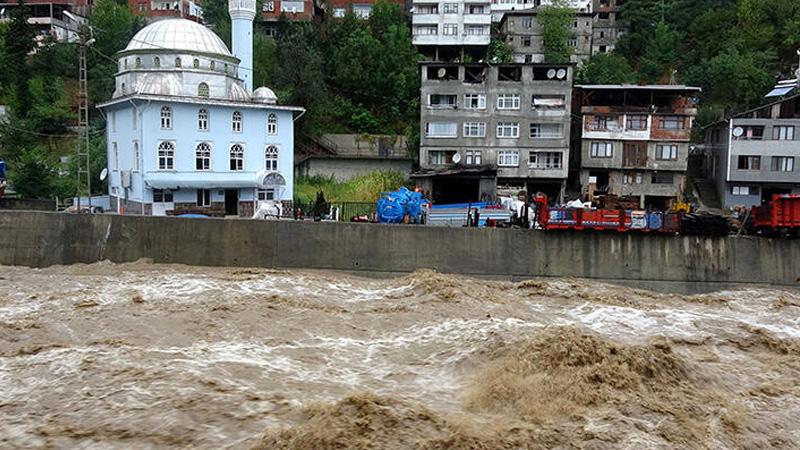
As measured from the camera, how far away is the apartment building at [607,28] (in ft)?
246

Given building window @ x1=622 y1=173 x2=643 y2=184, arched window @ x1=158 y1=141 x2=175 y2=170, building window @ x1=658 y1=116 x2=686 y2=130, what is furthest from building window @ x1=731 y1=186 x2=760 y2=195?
arched window @ x1=158 y1=141 x2=175 y2=170

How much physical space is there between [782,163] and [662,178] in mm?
7656

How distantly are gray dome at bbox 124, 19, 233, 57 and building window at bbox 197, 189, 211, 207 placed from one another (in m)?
9.65

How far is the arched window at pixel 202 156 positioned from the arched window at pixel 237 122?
2164 mm

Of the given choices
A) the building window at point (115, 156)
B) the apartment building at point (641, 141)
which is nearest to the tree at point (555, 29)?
the apartment building at point (641, 141)

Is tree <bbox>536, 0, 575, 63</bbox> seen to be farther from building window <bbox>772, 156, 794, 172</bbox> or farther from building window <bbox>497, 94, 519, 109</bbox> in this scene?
building window <bbox>772, 156, 794, 172</bbox>

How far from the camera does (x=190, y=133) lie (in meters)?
40.9

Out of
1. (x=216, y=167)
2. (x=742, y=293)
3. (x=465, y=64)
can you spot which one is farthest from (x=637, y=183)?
(x=216, y=167)

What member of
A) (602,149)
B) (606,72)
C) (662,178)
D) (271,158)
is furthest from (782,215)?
(606,72)

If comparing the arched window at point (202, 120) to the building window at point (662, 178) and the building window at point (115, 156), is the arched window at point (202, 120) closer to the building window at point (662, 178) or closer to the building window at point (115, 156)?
the building window at point (115, 156)

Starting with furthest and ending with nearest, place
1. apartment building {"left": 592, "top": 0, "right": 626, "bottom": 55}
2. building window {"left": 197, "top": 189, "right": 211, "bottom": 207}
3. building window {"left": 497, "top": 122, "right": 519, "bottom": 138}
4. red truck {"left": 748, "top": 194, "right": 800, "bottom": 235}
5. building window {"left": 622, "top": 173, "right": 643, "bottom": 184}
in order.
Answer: apartment building {"left": 592, "top": 0, "right": 626, "bottom": 55} → building window {"left": 497, "top": 122, "right": 519, "bottom": 138} → building window {"left": 622, "top": 173, "right": 643, "bottom": 184} → building window {"left": 197, "top": 189, "right": 211, "bottom": 207} → red truck {"left": 748, "top": 194, "right": 800, "bottom": 235}

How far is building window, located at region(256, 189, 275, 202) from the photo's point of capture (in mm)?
43344

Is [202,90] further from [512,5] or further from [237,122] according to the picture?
[512,5]

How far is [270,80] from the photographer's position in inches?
2210
